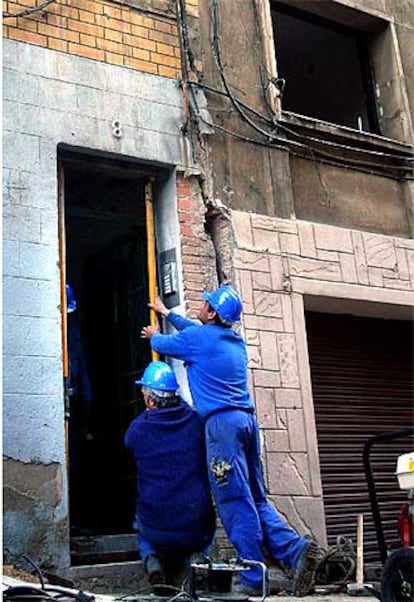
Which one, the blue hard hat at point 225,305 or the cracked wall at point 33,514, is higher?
the blue hard hat at point 225,305

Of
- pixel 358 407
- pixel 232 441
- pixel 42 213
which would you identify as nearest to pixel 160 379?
pixel 232 441

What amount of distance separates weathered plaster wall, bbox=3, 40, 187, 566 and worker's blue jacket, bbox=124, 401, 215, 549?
0.52 metres

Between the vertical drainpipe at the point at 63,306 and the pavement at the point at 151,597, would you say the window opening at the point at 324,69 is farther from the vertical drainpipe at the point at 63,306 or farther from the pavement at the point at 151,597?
the pavement at the point at 151,597

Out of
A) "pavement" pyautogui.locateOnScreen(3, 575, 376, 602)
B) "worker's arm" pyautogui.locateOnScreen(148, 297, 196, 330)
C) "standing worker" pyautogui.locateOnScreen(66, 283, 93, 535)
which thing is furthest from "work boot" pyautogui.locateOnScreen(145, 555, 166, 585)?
"worker's arm" pyautogui.locateOnScreen(148, 297, 196, 330)

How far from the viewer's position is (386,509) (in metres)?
8.14

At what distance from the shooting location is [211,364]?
5695 mm

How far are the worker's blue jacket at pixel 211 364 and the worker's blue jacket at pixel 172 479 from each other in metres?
0.20

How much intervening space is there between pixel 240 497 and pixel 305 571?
0.66 metres

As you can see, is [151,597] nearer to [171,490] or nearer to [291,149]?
[171,490]

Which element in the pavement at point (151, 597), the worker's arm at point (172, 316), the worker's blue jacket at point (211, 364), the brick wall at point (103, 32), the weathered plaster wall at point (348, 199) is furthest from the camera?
the weathered plaster wall at point (348, 199)

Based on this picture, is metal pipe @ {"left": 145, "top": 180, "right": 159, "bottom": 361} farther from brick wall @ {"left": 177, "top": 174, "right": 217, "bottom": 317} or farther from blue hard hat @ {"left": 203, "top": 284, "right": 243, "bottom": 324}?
blue hard hat @ {"left": 203, "top": 284, "right": 243, "bottom": 324}

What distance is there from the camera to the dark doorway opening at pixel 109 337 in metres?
6.90

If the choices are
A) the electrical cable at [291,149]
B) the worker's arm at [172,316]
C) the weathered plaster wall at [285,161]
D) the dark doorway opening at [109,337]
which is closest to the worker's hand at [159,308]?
the worker's arm at [172,316]

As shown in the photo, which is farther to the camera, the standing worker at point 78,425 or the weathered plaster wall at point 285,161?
the weathered plaster wall at point 285,161
